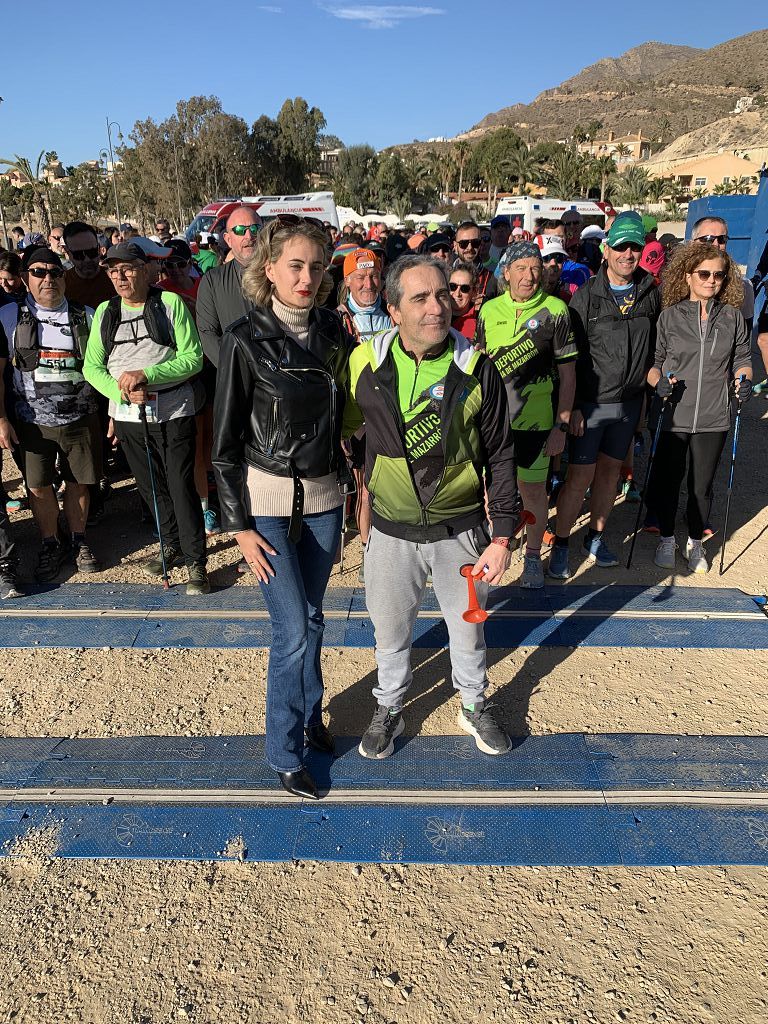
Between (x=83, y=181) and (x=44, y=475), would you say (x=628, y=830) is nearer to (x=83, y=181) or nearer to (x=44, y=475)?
(x=44, y=475)

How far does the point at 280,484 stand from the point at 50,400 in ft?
9.48

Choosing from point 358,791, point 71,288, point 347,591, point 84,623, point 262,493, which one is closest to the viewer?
point 262,493

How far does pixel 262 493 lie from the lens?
8.18 ft

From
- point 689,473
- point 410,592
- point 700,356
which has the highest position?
point 700,356

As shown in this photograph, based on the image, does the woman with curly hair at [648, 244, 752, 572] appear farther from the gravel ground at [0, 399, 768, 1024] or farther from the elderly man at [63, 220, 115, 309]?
the elderly man at [63, 220, 115, 309]

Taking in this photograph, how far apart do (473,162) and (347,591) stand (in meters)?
74.5

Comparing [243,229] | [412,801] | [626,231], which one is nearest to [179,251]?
[243,229]

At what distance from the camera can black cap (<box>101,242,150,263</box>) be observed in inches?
154

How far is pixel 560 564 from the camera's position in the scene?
483 centimetres

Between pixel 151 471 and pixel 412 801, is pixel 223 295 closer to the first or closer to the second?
pixel 151 471

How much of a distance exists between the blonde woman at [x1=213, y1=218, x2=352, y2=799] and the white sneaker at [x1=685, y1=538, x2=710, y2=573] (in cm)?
331

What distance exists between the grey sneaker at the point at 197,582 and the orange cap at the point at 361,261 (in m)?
2.34

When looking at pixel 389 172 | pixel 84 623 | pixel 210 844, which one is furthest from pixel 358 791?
pixel 389 172

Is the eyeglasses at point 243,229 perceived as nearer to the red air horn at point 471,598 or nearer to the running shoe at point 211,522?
the running shoe at point 211,522
